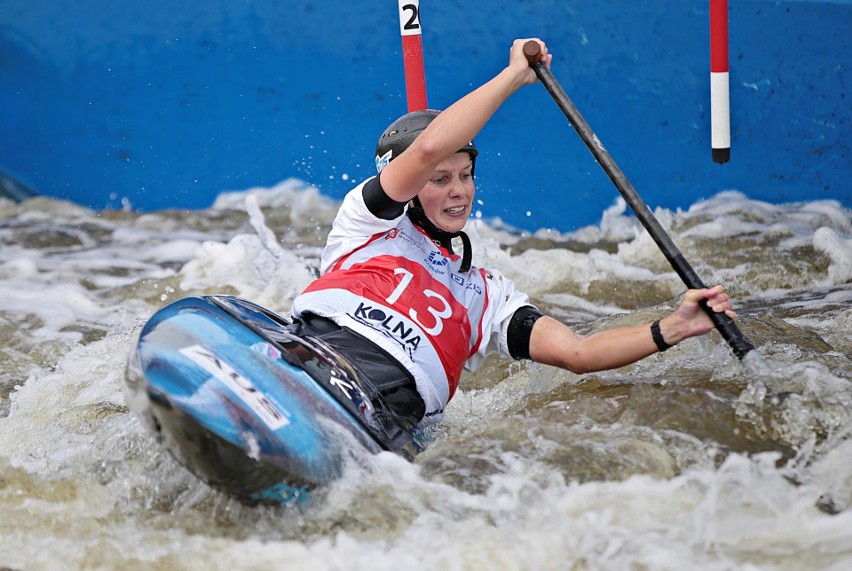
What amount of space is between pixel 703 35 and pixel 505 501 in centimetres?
432

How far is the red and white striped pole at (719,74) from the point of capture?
5.39 m

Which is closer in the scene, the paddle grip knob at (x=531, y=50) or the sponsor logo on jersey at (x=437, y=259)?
the paddle grip knob at (x=531, y=50)

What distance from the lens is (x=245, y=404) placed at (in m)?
2.57

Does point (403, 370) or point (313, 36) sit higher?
point (313, 36)

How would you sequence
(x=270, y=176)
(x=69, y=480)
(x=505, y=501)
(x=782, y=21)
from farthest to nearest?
(x=270, y=176) < (x=782, y=21) < (x=69, y=480) < (x=505, y=501)

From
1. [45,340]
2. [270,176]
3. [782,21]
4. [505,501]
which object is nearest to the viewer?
[505,501]

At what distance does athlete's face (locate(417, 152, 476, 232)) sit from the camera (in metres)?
3.26

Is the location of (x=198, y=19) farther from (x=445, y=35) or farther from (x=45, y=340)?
(x=45, y=340)

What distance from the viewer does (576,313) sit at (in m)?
5.73

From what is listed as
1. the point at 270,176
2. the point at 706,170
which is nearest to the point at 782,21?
the point at 706,170

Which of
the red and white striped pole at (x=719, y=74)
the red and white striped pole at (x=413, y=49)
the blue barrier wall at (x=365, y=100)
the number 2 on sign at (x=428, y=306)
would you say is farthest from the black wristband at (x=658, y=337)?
the blue barrier wall at (x=365, y=100)

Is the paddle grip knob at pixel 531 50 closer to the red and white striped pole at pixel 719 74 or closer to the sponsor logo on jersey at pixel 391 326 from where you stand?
the sponsor logo on jersey at pixel 391 326

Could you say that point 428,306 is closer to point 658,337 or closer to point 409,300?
point 409,300

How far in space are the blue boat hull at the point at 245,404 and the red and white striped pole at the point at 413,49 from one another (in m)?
2.29
